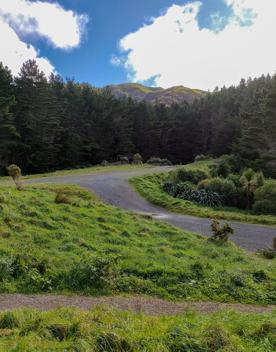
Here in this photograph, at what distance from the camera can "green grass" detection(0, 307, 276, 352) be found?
4.71 meters

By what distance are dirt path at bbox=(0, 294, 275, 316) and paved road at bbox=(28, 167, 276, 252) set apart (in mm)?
6146

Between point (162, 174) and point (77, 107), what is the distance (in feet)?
84.4

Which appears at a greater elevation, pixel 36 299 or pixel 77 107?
pixel 77 107

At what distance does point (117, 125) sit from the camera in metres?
59.0

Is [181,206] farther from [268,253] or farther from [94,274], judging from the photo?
[94,274]

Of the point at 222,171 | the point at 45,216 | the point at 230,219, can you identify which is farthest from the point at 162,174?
the point at 45,216

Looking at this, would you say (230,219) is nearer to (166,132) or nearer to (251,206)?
(251,206)

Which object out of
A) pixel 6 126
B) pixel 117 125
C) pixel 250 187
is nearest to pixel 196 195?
pixel 250 187

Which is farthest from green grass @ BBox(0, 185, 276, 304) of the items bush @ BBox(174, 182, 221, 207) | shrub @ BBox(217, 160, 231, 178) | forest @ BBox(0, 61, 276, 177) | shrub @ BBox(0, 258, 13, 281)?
forest @ BBox(0, 61, 276, 177)

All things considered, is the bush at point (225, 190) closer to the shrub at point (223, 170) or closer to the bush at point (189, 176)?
the bush at point (189, 176)

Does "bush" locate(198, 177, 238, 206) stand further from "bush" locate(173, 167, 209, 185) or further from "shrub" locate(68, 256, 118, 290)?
"shrub" locate(68, 256, 118, 290)

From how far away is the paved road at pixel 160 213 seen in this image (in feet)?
49.9

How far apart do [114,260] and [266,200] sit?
15.1 m

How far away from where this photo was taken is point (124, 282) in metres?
8.69
